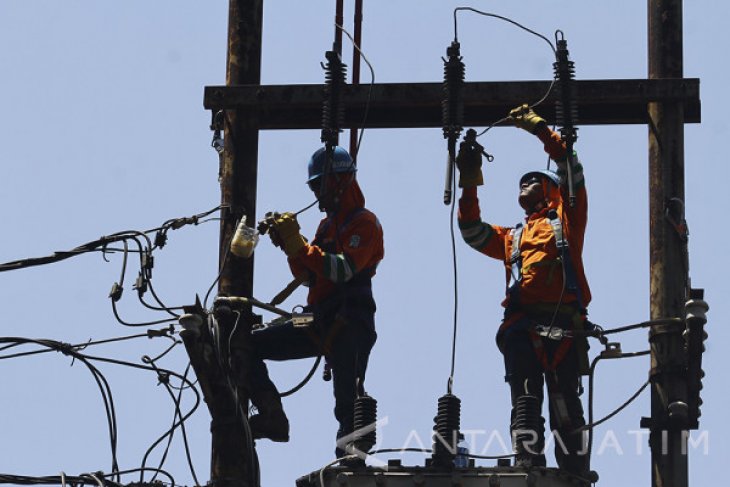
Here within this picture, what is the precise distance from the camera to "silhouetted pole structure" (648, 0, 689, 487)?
1189 centimetres

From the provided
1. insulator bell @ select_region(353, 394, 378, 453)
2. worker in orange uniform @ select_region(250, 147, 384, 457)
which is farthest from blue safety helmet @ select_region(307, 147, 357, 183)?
insulator bell @ select_region(353, 394, 378, 453)

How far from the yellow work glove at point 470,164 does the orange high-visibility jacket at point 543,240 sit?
260 millimetres

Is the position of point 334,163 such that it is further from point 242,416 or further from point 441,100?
point 242,416

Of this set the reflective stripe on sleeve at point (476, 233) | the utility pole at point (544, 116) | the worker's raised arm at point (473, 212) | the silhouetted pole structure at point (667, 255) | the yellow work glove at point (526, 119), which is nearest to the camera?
the silhouetted pole structure at point (667, 255)

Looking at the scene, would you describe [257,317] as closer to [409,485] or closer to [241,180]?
[241,180]

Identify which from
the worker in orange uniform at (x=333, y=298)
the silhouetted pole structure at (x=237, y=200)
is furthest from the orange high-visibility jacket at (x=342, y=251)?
the silhouetted pole structure at (x=237, y=200)

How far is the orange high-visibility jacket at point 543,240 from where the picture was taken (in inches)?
503

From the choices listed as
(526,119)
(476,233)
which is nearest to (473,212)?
(476,233)

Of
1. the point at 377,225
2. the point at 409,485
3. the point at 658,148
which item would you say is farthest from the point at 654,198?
the point at 409,485

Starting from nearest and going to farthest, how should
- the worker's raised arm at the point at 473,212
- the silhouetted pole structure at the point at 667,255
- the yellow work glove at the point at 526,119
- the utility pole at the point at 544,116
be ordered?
the silhouetted pole structure at the point at 667,255
the utility pole at the point at 544,116
the yellow work glove at the point at 526,119
the worker's raised arm at the point at 473,212

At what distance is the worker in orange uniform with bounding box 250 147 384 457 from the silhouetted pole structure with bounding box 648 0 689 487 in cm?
171

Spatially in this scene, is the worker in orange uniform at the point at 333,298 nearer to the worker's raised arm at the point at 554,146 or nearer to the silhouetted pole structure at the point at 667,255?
the worker's raised arm at the point at 554,146

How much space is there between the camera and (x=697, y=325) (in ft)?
38.6

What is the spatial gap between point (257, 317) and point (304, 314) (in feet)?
1.02
